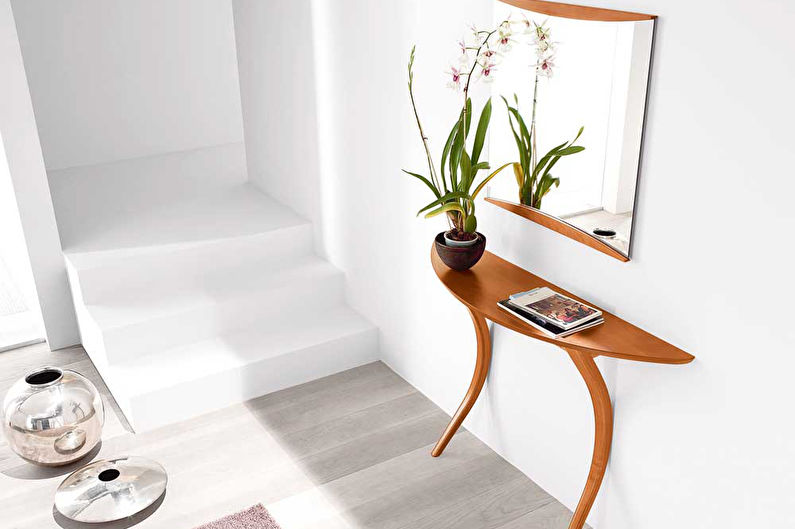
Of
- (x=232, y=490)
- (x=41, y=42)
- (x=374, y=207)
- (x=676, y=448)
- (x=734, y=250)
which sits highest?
(x=41, y=42)

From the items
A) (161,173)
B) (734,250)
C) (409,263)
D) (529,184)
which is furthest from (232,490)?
(161,173)

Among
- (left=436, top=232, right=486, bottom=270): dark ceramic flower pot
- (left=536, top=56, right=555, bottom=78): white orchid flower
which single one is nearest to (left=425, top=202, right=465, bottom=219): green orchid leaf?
(left=436, top=232, right=486, bottom=270): dark ceramic flower pot

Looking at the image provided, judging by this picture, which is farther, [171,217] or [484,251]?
[171,217]

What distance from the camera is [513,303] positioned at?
7.50 ft

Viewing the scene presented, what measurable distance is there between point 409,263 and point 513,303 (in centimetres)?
97

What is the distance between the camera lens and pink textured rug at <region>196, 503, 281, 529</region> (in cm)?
262

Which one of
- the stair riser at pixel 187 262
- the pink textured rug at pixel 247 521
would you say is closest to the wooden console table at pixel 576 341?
the pink textured rug at pixel 247 521

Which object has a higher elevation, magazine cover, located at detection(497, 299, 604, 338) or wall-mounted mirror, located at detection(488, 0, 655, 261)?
wall-mounted mirror, located at detection(488, 0, 655, 261)

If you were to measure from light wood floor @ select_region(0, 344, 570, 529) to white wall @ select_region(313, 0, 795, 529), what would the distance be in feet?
0.46

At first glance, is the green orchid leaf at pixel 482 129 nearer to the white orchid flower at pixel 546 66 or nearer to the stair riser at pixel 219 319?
the white orchid flower at pixel 546 66

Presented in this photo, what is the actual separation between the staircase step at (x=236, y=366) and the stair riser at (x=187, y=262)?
13.7 inches

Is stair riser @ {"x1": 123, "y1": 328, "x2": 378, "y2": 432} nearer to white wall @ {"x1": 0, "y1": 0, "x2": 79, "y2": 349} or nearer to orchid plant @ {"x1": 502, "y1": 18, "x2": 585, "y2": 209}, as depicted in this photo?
white wall @ {"x1": 0, "y1": 0, "x2": 79, "y2": 349}

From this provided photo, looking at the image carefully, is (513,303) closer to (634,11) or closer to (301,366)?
(634,11)

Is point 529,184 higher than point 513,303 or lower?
higher
